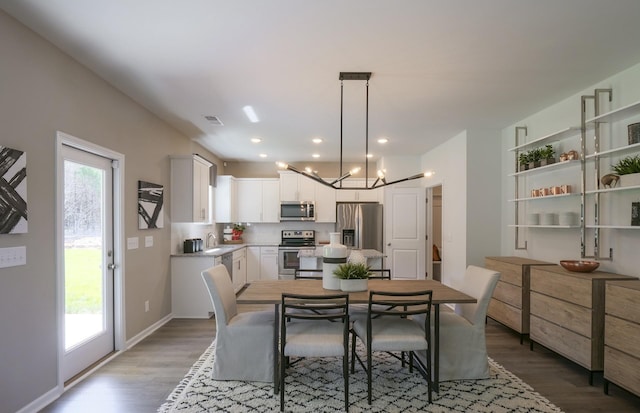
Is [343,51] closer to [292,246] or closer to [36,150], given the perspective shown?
[36,150]

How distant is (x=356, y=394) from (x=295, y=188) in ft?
15.9

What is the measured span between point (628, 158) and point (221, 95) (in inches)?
146

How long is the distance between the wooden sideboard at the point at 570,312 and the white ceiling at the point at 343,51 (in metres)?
1.77

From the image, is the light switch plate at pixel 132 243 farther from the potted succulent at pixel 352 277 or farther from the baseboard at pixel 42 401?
the potted succulent at pixel 352 277

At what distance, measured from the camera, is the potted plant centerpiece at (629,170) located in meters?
2.66

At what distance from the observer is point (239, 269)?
20.2ft

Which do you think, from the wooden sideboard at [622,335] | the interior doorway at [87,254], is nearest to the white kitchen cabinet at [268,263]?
the interior doorway at [87,254]

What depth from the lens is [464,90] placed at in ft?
11.0

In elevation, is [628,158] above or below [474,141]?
below

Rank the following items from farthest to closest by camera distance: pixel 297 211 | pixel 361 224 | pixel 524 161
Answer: pixel 297 211, pixel 361 224, pixel 524 161

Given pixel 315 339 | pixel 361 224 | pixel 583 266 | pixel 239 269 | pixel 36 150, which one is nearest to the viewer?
pixel 36 150

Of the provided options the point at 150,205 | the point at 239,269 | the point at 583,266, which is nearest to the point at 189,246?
the point at 150,205

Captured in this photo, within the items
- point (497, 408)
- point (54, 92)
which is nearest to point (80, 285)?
point (54, 92)

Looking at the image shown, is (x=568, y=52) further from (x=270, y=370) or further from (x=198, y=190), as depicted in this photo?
(x=198, y=190)
